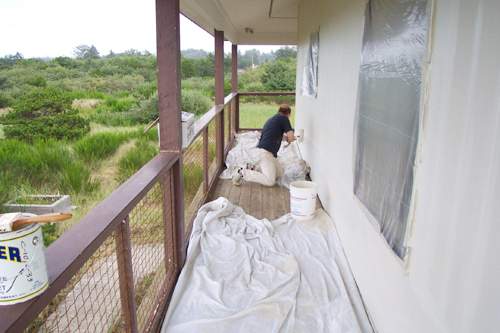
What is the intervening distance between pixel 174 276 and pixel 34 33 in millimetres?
3508

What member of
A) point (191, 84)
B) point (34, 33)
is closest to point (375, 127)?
point (34, 33)

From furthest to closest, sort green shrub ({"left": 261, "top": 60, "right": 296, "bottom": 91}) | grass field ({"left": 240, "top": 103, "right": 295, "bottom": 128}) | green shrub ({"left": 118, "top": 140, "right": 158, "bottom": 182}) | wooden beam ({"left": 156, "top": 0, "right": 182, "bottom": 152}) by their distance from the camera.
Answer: green shrub ({"left": 261, "top": 60, "right": 296, "bottom": 91}) → grass field ({"left": 240, "top": 103, "right": 295, "bottom": 128}) → green shrub ({"left": 118, "top": 140, "right": 158, "bottom": 182}) → wooden beam ({"left": 156, "top": 0, "right": 182, "bottom": 152})

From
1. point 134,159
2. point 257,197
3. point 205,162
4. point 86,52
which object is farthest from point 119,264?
point 86,52

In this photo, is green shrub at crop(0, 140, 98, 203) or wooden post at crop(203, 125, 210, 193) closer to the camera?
wooden post at crop(203, 125, 210, 193)

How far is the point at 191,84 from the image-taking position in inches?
475

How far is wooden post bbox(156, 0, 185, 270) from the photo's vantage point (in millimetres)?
2578

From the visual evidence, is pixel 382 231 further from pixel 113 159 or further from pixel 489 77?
pixel 113 159

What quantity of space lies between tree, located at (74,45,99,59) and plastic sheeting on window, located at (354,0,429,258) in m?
5.21

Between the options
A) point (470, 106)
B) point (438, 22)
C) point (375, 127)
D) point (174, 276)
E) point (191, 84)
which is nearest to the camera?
point (470, 106)

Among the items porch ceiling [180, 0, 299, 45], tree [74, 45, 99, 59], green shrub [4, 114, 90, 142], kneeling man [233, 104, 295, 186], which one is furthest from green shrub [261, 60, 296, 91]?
kneeling man [233, 104, 295, 186]

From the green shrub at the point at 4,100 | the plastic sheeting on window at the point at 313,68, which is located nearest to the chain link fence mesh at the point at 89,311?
the green shrub at the point at 4,100

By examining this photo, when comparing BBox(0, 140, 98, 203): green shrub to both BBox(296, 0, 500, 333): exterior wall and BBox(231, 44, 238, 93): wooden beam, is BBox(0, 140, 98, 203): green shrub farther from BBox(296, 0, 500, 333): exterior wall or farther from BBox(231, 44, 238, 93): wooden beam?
BBox(231, 44, 238, 93): wooden beam

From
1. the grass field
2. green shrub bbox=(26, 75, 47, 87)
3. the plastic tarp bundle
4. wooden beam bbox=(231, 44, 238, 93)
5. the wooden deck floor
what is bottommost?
the plastic tarp bundle

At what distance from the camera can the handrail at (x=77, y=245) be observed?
956 mm
